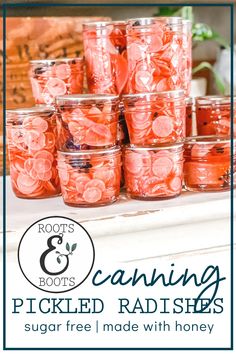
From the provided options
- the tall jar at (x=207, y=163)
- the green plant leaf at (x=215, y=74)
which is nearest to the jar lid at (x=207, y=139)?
the tall jar at (x=207, y=163)

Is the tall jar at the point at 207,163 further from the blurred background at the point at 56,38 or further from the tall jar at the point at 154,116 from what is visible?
the blurred background at the point at 56,38

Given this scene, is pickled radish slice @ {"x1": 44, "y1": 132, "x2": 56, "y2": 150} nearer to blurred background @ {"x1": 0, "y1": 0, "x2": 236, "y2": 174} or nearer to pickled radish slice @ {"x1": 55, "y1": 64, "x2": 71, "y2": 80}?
pickled radish slice @ {"x1": 55, "y1": 64, "x2": 71, "y2": 80}

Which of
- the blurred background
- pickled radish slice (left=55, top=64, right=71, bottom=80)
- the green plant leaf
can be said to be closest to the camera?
pickled radish slice (left=55, top=64, right=71, bottom=80)

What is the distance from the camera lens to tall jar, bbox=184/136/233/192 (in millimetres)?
830

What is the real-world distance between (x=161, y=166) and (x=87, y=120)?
0.10m

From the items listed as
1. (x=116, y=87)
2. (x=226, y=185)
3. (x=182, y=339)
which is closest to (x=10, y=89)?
→ (x=116, y=87)

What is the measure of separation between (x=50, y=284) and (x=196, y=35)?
83 centimetres

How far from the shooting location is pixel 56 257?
74 centimetres

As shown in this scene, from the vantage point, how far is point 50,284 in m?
0.74

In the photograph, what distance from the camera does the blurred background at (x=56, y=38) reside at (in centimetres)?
110

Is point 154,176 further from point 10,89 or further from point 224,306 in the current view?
point 10,89

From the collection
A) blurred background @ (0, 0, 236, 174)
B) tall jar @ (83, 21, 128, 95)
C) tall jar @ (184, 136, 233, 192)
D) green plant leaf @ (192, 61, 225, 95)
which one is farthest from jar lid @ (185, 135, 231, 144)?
green plant leaf @ (192, 61, 225, 95)

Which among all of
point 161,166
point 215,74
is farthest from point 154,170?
point 215,74

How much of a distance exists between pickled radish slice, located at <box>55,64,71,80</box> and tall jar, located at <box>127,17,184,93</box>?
79 mm
